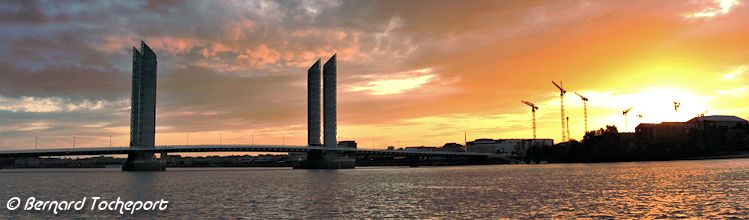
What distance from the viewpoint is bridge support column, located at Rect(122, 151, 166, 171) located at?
183 meters

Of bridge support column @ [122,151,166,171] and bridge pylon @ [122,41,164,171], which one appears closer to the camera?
bridge support column @ [122,151,166,171]

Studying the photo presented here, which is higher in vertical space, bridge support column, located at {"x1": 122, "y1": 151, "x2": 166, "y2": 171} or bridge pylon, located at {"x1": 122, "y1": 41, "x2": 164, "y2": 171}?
bridge pylon, located at {"x1": 122, "y1": 41, "x2": 164, "y2": 171}

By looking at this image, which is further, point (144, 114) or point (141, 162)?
point (144, 114)

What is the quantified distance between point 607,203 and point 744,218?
12323 mm

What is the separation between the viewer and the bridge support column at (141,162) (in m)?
183

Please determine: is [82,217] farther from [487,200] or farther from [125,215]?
[487,200]

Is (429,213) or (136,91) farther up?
(136,91)

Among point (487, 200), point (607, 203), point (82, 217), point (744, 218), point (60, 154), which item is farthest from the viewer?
point (60, 154)

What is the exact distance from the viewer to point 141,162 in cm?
18350

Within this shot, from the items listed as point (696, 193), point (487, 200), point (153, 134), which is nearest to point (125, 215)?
point (487, 200)

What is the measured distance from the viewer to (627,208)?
47781 millimetres

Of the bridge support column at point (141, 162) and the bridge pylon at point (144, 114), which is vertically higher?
the bridge pylon at point (144, 114)

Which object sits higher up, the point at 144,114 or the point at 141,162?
the point at 144,114

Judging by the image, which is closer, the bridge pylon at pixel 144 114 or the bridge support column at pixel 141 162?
the bridge support column at pixel 141 162
